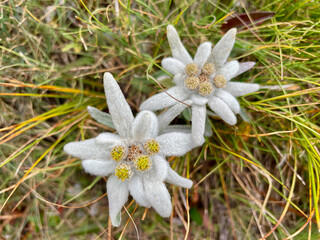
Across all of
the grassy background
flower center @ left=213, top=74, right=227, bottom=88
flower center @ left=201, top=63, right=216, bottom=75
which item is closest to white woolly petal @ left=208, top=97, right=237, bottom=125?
flower center @ left=213, top=74, right=227, bottom=88

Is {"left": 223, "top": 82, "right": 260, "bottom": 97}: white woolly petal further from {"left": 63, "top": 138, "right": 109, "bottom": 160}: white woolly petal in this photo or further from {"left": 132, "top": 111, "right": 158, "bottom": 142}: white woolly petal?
{"left": 63, "top": 138, "right": 109, "bottom": 160}: white woolly petal

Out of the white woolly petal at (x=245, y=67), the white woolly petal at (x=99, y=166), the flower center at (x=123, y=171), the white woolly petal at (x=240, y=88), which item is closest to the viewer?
the flower center at (x=123, y=171)

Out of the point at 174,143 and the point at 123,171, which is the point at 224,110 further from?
the point at 123,171

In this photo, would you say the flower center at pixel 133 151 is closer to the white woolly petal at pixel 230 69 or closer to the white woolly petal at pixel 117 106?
the white woolly petal at pixel 117 106

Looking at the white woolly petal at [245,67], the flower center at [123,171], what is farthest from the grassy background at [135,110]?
the flower center at [123,171]

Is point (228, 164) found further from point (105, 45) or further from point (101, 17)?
point (101, 17)

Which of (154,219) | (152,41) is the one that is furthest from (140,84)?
(154,219)

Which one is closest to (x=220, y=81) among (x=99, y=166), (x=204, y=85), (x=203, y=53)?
(x=204, y=85)
